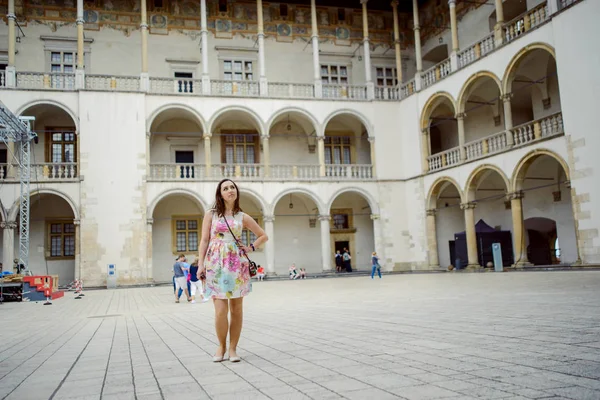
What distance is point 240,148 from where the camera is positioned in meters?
30.3

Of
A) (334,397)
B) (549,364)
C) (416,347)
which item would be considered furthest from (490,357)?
(334,397)

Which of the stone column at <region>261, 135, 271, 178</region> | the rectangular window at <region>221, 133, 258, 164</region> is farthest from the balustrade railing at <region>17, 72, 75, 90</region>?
the stone column at <region>261, 135, 271, 178</region>

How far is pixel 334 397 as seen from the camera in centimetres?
342

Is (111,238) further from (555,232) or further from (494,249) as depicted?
(555,232)

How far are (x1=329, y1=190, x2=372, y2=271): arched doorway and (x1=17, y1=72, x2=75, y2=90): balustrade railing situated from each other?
15085mm

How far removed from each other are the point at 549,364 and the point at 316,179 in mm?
24755

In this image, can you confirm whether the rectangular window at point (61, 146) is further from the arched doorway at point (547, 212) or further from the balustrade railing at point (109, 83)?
the arched doorway at point (547, 212)

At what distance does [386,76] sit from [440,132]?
4.55 meters

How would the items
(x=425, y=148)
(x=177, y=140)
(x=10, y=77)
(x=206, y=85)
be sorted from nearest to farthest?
(x=10, y=77) < (x=206, y=85) < (x=425, y=148) < (x=177, y=140)

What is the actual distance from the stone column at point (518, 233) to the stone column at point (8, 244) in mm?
20705

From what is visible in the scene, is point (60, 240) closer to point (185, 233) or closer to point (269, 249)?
point (185, 233)

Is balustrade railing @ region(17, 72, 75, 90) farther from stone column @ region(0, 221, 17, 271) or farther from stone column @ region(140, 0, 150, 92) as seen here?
stone column @ region(0, 221, 17, 271)

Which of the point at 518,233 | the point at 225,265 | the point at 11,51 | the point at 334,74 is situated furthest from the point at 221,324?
the point at 334,74

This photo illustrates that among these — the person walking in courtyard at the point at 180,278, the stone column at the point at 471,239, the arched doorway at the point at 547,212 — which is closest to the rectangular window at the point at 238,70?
the stone column at the point at 471,239
